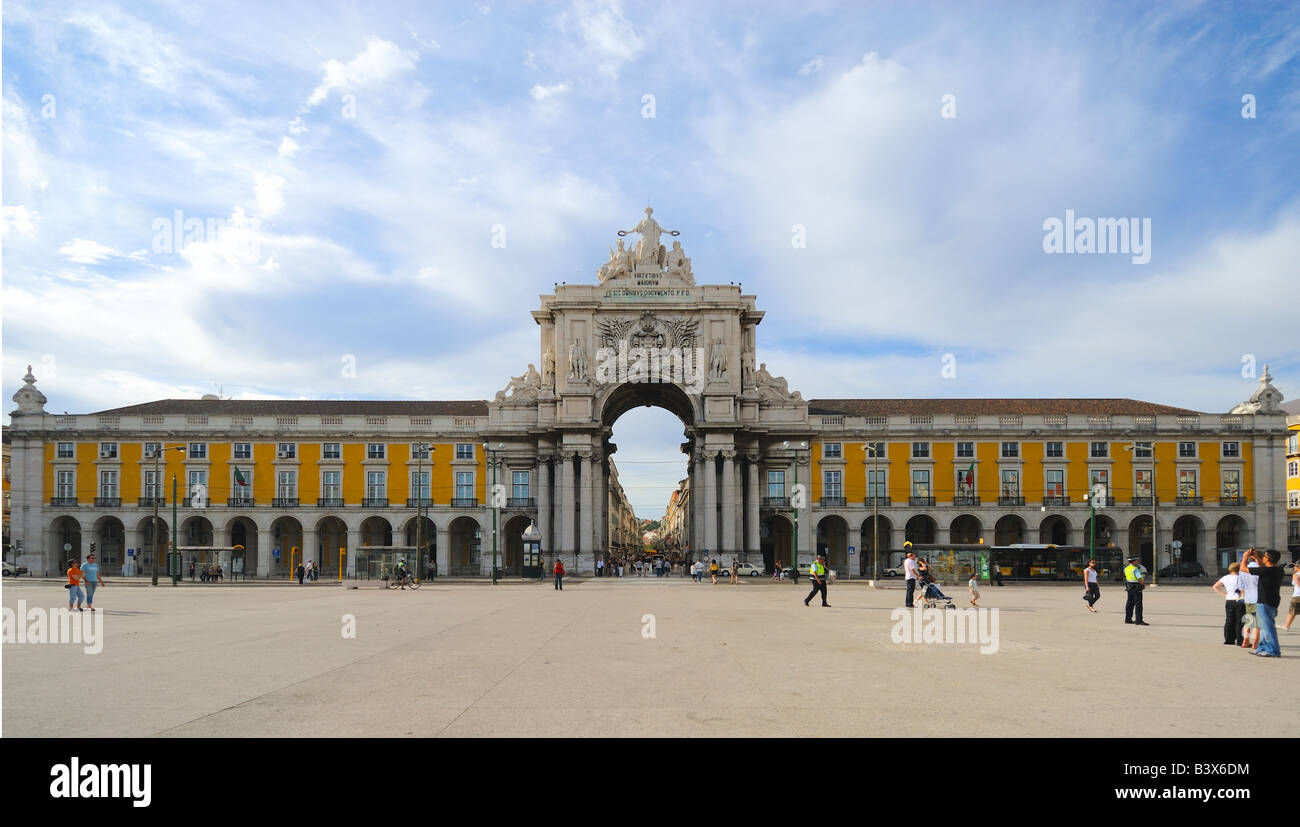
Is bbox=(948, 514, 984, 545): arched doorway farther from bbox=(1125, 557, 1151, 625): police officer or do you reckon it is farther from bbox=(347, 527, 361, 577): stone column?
bbox=(1125, 557, 1151, 625): police officer

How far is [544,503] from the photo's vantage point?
72.9m

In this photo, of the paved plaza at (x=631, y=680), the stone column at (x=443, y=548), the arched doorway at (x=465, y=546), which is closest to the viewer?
the paved plaza at (x=631, y=680)

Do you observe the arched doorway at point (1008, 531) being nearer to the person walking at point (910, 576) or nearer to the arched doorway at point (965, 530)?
the arched doorway at point (965, 530)

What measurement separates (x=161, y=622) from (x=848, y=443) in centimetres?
5724

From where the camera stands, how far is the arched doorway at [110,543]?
73.6m

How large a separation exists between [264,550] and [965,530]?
54.6 metres

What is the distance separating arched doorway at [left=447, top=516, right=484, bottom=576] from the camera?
75.9 m

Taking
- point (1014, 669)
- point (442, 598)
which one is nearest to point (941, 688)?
point (1014, 669)

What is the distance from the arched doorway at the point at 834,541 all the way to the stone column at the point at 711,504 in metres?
10.3

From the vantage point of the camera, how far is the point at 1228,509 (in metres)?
72.2

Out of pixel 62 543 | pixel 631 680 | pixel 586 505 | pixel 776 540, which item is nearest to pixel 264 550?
pixel 62 543

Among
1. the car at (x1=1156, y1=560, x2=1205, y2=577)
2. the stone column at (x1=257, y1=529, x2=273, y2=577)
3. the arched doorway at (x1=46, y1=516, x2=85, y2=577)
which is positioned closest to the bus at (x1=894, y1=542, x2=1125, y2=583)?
the car at (x1=1156, y1=560, x2=1205, y2=577)

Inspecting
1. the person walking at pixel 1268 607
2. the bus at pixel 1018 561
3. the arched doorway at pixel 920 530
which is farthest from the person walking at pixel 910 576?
the arched doorway at pixel 920 530

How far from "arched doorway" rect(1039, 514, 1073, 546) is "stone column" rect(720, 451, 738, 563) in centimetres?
2428
